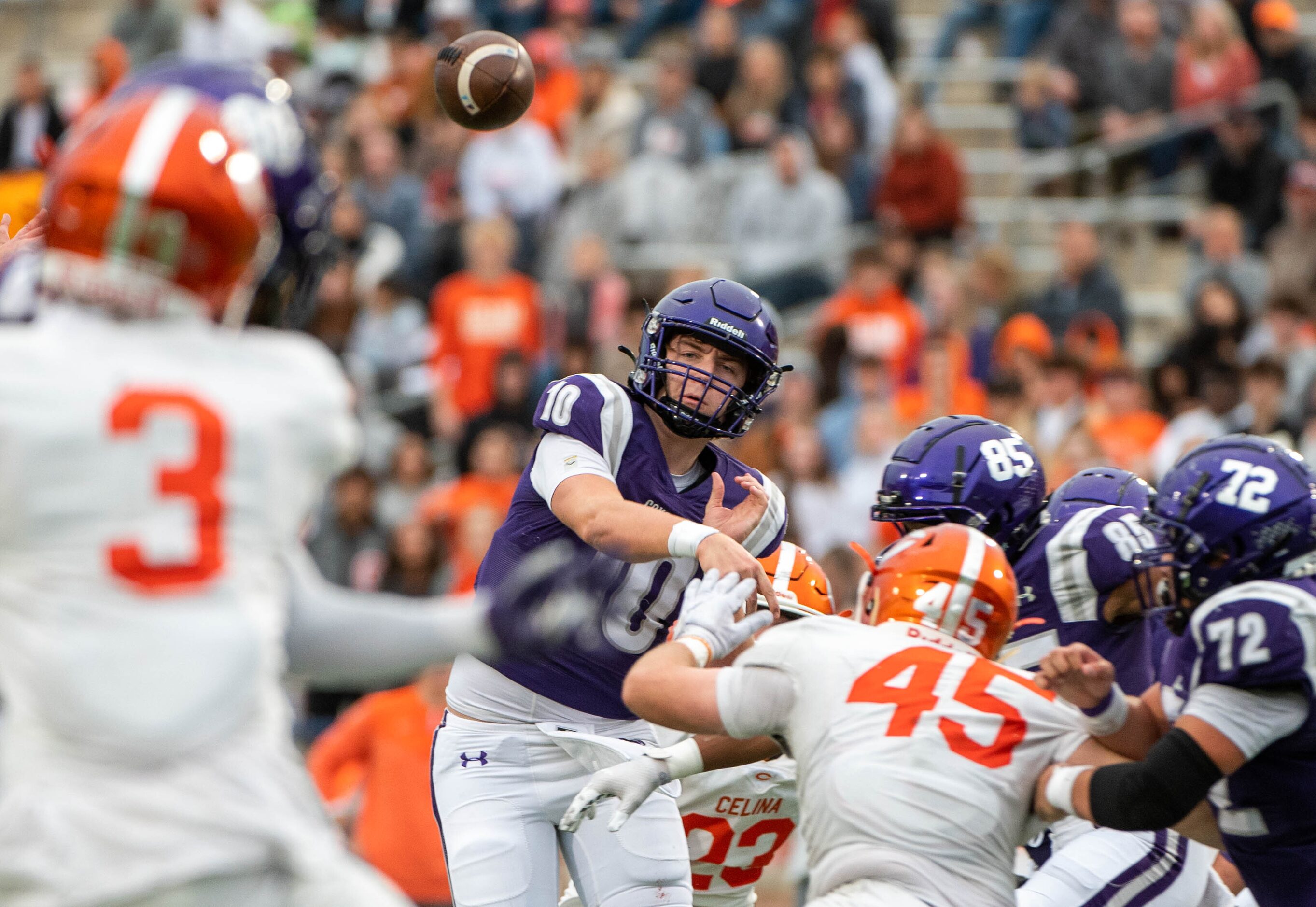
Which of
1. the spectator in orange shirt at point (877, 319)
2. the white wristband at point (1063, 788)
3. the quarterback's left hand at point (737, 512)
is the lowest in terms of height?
the spectator in orange shirt at point (877, 319)

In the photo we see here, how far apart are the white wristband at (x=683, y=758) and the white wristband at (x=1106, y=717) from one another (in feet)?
3.35

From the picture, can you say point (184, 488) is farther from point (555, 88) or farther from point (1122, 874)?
point (555, 88)

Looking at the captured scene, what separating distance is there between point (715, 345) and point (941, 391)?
595cm

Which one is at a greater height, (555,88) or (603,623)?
(555,88)

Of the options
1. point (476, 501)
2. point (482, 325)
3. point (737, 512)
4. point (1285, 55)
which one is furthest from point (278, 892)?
point (1285, 55)

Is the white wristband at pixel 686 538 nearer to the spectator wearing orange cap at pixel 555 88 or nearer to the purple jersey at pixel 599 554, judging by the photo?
the purple jersey at pixel 599 554

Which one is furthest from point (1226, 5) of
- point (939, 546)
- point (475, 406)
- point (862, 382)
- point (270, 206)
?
point (270, 206)

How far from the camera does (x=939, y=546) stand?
3801mm

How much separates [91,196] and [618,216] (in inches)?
395

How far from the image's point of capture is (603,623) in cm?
469

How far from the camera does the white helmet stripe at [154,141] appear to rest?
2750mm

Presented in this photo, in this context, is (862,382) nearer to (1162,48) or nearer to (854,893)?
(1162,48)

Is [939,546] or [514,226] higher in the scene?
[939,546]

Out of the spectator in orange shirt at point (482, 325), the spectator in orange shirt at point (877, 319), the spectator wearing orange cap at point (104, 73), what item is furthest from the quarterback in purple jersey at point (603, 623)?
the spectator wearing orange cap at point (104, 73)
